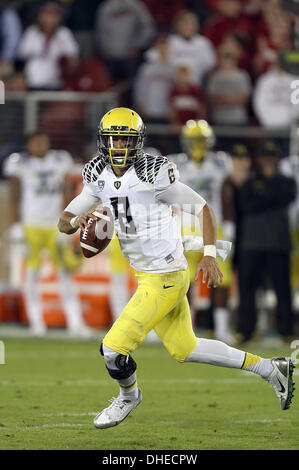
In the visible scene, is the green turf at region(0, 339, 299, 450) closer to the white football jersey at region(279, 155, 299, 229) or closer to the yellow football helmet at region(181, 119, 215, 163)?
the yellow football helmet at region(181, 119, 215, 163)

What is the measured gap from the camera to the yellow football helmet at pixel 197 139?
949cm

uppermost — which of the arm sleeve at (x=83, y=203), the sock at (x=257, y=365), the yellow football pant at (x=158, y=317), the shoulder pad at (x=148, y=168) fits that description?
the shoulder pad at (x=148, y=168)

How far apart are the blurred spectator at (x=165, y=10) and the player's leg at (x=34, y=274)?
4.36 metres

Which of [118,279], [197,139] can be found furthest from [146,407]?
[197,139]

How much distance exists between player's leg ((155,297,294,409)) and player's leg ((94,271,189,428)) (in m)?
0.12

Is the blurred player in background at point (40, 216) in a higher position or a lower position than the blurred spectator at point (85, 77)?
lower

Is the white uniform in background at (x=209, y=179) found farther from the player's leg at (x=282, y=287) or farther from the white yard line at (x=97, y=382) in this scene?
the white yard line at (x=97, y=382)

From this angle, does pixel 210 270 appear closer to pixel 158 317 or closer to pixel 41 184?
pixel 158 317

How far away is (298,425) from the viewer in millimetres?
5566

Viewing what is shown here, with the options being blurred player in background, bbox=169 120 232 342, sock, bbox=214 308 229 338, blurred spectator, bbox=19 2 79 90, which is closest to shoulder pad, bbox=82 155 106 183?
blurred player in background, bbox=169 120 232 342

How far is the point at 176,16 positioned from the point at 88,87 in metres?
1.87

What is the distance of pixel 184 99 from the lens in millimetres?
11719

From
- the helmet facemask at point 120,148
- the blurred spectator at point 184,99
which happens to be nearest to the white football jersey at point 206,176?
the blurred spectator at point 184,99

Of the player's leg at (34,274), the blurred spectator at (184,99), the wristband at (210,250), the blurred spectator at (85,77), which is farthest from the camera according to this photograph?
the blurred spectator at (85,77)
